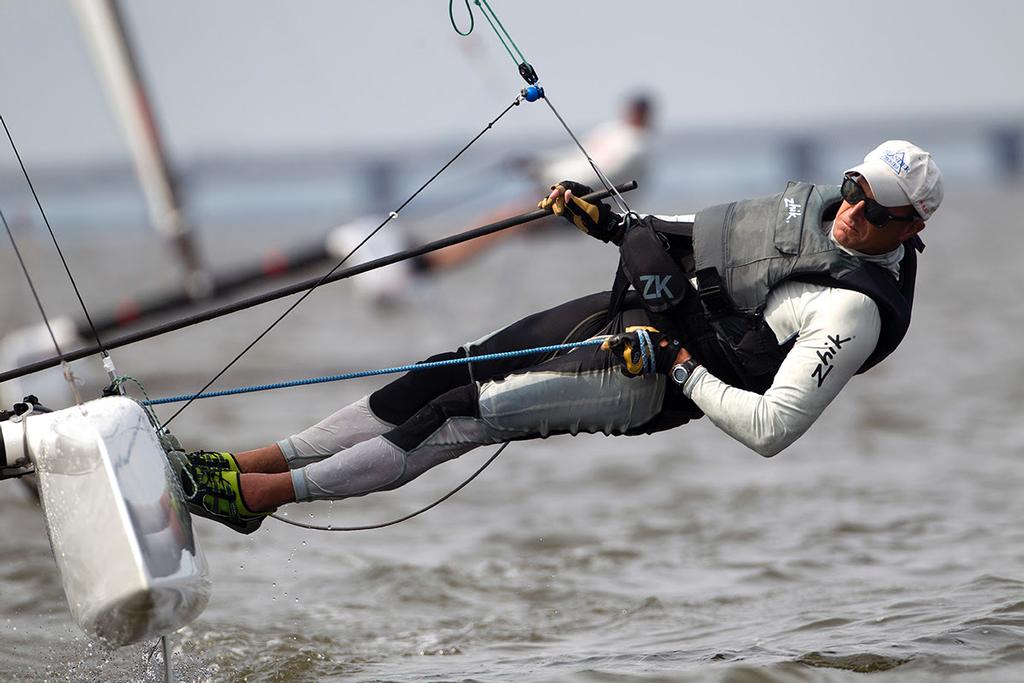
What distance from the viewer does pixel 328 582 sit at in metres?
5.57

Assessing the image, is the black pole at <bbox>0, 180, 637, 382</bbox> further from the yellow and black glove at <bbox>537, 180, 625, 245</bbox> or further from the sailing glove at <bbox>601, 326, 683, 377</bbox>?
the sailing glove at <bbox>601, 326, 683, 377</bbox>

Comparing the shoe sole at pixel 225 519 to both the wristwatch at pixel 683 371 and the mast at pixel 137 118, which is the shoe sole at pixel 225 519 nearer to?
the wristwatch at pixel 683 371

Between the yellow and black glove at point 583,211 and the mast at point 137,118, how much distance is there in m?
6.35

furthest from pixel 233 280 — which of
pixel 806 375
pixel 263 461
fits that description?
pixel 806 375

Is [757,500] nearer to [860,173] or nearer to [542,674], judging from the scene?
[542,674]

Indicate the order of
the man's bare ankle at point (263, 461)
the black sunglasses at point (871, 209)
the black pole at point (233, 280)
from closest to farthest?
the black sunglasses at point (871, 209), the man's bare ankle at point (263, 461), the black pole at point (233, 280)

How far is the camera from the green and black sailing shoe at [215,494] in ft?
11.9

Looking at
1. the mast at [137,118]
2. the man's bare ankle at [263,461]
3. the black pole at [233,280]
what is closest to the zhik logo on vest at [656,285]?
the man's bare ankle at [263,461]

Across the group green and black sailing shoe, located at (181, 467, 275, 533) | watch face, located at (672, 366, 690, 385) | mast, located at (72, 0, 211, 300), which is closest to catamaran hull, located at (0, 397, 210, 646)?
green and black sailing shoe, located at (181, 467, 275, 533)

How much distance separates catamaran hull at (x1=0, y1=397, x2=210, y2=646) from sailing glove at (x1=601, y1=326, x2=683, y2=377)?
3.71 feet

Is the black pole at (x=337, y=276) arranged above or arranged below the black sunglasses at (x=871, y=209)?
above

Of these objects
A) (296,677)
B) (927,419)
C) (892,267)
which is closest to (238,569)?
(296,677)

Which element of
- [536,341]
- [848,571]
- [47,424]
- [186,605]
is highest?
[47,424]

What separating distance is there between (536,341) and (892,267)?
0.93m
